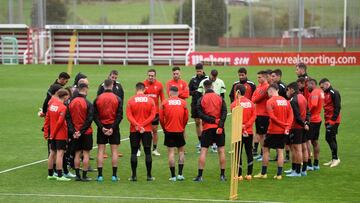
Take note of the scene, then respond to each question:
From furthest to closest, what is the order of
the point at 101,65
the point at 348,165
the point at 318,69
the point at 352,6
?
the point at 352,6 → the point at 101,65 → the point at 318,69 → the point at 348,165

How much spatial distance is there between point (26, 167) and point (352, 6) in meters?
48.9

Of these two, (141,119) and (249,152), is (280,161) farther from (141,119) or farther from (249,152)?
(141,119)

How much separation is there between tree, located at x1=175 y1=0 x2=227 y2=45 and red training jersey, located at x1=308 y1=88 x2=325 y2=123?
143ft

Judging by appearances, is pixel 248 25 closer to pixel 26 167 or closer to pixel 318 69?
pixel 318 69

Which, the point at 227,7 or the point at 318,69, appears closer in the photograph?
the point at 318,69

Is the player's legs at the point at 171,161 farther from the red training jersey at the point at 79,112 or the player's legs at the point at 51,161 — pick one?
the player's legs at the point at 51,161

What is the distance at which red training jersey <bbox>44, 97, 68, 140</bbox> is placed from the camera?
17266 millimetres

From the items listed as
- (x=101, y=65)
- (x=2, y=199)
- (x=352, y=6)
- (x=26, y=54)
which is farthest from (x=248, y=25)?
(x=2, y=199)

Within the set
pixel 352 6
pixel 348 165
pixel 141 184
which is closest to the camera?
pixel 141 184

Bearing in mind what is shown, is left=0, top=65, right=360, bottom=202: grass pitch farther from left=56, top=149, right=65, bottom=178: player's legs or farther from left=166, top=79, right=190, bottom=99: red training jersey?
left=166, top=79, right=190, bottom=99: red training jersey

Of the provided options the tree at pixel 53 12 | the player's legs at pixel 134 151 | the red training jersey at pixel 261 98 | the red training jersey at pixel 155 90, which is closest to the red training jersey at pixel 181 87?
the red training jersey at pixel 155 90

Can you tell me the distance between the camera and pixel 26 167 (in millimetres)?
19125

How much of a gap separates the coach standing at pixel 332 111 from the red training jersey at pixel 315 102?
0.38 metres

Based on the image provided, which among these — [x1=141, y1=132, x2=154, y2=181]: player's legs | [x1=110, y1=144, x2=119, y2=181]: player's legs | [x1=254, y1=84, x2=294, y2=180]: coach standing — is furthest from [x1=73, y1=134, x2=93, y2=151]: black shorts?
[x1=254, y1=84, x2=294, y2=180]: coach standing
